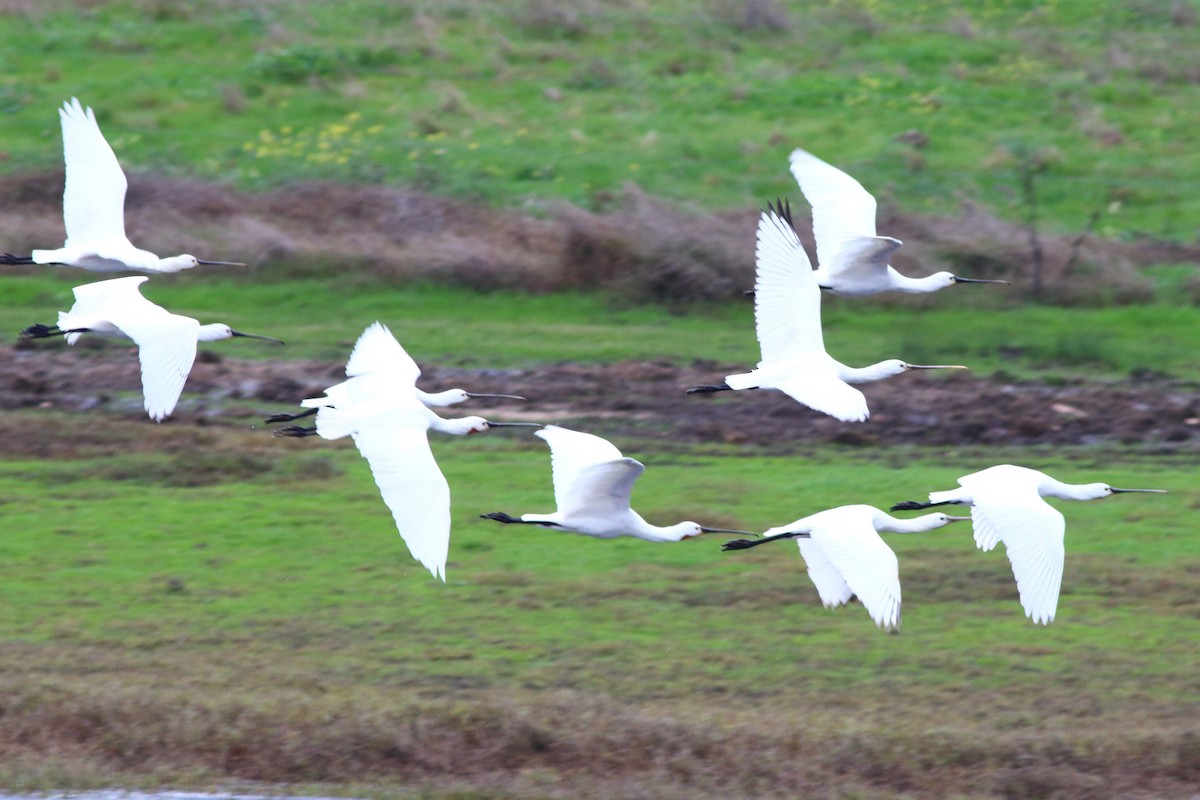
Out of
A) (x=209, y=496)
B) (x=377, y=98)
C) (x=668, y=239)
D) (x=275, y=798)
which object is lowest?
→ (x=275, y=798)

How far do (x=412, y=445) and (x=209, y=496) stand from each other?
601 cm

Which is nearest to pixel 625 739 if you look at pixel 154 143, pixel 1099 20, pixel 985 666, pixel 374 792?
pixel 374 792

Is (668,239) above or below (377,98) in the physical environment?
below

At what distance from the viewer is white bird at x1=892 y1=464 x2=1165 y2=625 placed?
11547 millimetres

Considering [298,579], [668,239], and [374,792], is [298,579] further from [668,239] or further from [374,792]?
[668,239]

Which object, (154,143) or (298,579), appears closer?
(298,579)

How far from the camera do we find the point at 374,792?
12.7 m

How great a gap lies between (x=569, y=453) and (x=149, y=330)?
9.11ft

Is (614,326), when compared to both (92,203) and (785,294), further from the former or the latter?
(785,294)

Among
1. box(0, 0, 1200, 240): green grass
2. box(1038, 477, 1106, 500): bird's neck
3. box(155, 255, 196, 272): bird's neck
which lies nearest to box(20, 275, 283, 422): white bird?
box(155, 255, 196, 272): bird's neck

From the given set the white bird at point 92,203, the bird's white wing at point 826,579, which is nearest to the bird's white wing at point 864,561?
the bird's white wing at point 826,579

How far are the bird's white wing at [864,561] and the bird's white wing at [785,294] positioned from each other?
140cm

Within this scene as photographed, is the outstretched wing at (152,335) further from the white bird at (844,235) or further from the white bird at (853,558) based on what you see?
the white bird at (844,235)

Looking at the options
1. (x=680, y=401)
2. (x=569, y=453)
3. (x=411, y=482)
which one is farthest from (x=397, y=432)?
(x=680, y=401)
